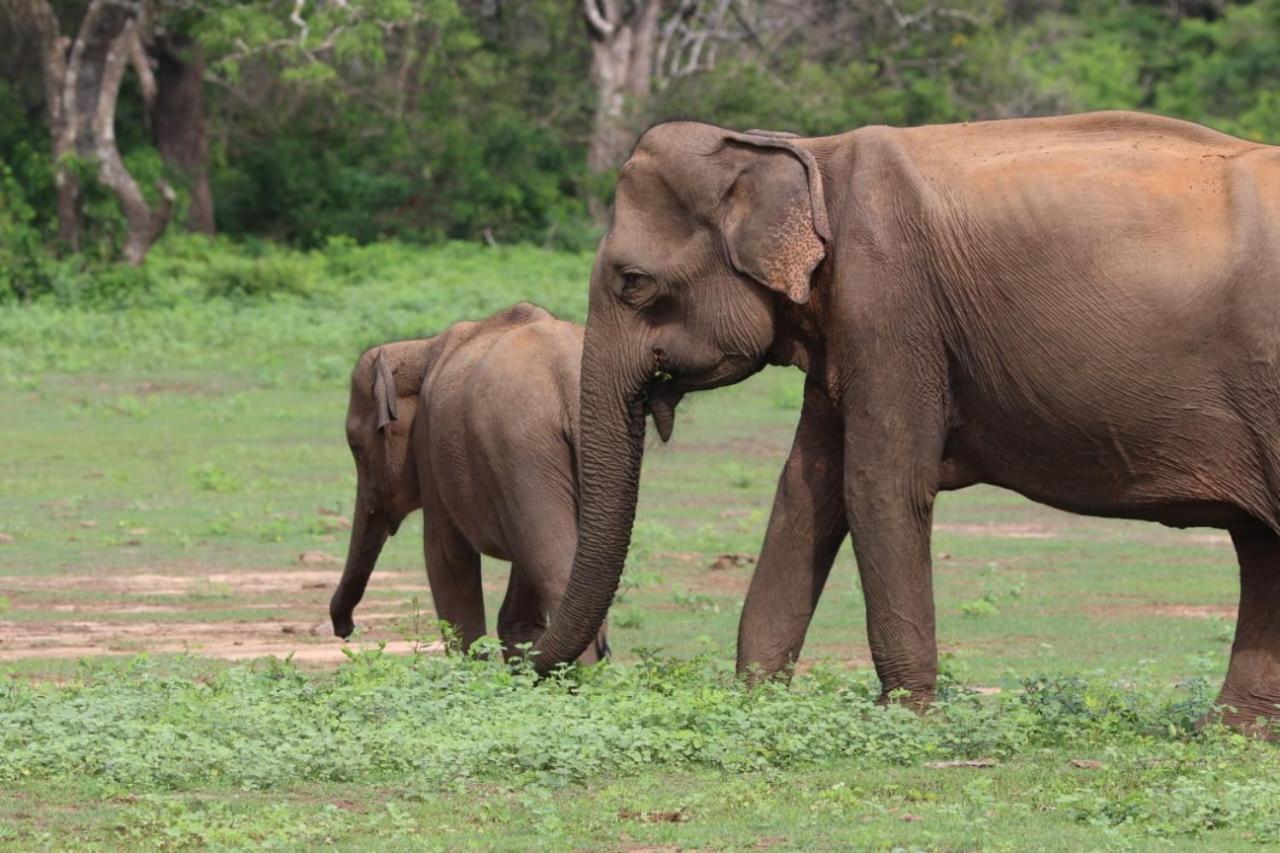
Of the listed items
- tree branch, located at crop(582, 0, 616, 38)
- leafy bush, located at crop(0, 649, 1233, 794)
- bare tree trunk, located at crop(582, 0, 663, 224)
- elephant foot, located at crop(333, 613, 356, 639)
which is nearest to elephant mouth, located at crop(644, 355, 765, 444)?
leafy bush, located at crop(0, 649, 1233, 794)

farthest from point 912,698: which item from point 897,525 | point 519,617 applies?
point 519,617

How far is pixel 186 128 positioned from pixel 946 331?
30368 millimetres

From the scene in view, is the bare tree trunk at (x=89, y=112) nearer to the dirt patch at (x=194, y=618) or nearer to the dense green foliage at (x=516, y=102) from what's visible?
the dense green foliage at (x=516, y=102)

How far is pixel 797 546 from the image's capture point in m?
8.83

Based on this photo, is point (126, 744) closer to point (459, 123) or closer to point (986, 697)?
point (986, 697)

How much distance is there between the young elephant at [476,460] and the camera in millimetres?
10234

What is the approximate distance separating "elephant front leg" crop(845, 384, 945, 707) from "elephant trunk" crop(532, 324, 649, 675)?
33.8 inches

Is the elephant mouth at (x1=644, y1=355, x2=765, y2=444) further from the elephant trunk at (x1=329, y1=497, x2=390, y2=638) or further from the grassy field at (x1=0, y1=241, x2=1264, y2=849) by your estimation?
the elephant trunk at (x1=329, y1=497, x2=390, y2=638)

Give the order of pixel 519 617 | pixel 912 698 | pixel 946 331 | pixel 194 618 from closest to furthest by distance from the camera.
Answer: pixel 946 331 → pixel 912 698 → pixel 519 617 → pixel 194 618

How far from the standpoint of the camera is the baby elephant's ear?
453 inches

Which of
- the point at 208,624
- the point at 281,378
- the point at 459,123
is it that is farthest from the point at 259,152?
the point at 208,624

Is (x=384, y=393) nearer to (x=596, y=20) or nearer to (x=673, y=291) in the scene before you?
(x=673, y=291)

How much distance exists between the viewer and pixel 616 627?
12898mm

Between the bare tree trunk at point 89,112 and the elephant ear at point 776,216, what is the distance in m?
23.6
